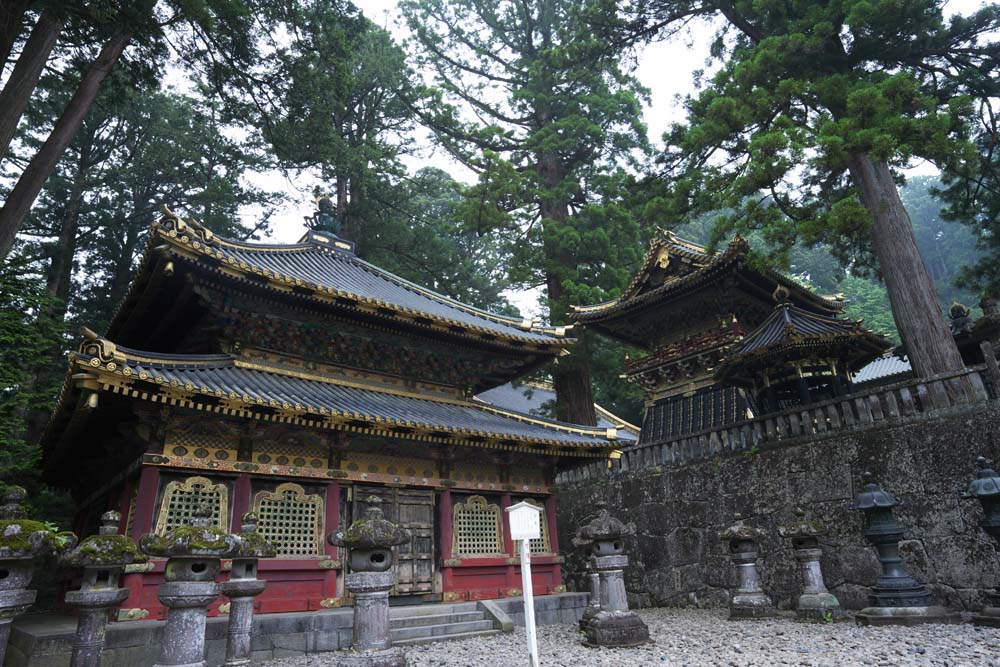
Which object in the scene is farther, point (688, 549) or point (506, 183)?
point (506, 183)

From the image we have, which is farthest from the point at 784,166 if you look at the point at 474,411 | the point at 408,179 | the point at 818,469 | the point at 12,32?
the point at 408,179

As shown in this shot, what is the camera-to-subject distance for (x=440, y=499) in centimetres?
1138

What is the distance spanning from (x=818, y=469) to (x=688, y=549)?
11.2ft

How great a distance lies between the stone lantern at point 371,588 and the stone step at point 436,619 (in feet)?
11.0

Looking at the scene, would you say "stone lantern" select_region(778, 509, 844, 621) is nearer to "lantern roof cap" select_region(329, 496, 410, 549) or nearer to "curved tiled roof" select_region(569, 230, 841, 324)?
"lantern roof cap" select_region(329, 496, 410, 549)

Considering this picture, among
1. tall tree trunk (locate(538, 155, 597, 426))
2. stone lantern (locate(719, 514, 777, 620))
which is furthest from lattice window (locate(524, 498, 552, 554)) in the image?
stone lantern (locate(719, 514, 777, 620))

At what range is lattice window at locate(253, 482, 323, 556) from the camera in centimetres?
930

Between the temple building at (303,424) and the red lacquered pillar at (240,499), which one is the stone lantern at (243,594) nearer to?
the temple building at (303,424)

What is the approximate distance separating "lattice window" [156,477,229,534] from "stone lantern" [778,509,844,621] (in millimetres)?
9062

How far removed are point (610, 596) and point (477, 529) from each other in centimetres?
432

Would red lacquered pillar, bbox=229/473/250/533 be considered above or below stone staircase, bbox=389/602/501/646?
above

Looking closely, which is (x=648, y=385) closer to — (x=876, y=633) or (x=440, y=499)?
(x=440, y=499)

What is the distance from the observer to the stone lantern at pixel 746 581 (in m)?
9.43

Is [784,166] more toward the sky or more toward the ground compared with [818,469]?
more toward the sky
